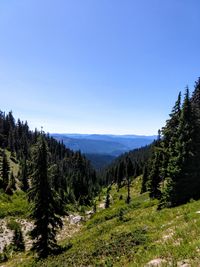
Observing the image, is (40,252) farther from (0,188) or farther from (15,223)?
(0,188)

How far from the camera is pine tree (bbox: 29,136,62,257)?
29.5 m

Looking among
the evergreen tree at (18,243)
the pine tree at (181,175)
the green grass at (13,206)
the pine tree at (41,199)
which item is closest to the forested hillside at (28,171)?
the green grass at (13,206)

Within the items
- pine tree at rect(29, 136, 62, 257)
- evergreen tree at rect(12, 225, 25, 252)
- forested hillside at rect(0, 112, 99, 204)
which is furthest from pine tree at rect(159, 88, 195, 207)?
forested hillside at rect(0, 112, 99, 204)

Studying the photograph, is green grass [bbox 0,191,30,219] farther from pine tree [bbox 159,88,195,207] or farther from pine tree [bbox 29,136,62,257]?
pine tree [bbox 159,88,195,207]

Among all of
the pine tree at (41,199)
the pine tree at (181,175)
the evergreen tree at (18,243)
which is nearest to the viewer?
the pine tree at (41,199)

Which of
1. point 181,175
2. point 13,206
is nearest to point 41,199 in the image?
point 181,175

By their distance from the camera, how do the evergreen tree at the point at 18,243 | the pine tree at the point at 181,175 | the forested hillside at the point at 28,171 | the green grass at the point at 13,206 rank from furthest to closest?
the forested hillside at the point at 28,171 < the green grass at the point at 13,206 < the evergreen tree at the point at 18,243 < the pine tree at the point at 181,175

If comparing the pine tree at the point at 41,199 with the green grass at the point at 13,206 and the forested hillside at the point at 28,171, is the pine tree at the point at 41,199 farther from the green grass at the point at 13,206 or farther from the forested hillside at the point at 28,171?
the green grass at the point at 13,206

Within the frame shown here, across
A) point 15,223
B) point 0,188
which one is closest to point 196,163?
point 15,223

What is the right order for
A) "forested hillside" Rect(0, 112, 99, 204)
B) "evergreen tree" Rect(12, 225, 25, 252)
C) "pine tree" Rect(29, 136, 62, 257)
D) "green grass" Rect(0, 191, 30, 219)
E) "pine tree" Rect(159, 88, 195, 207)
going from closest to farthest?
"pine tree" Rect(29, 136, 62, 257) → "pine tree" Rect(159, 88, 195, 207) → "evergreen tree" Rect(12, 225, 25, 252) → "green grass" Rect(0, 191, 30, 219) → "forested hillside" Rect(0, 112, 99, 204)

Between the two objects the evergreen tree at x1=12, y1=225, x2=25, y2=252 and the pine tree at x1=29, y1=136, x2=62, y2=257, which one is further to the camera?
the evergreen tree at x1=12, y1=225, x2=25, y2=252

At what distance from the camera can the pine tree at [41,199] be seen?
29.5m

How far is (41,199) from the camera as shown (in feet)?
97.0

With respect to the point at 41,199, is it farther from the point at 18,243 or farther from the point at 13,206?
the point at 13,206
